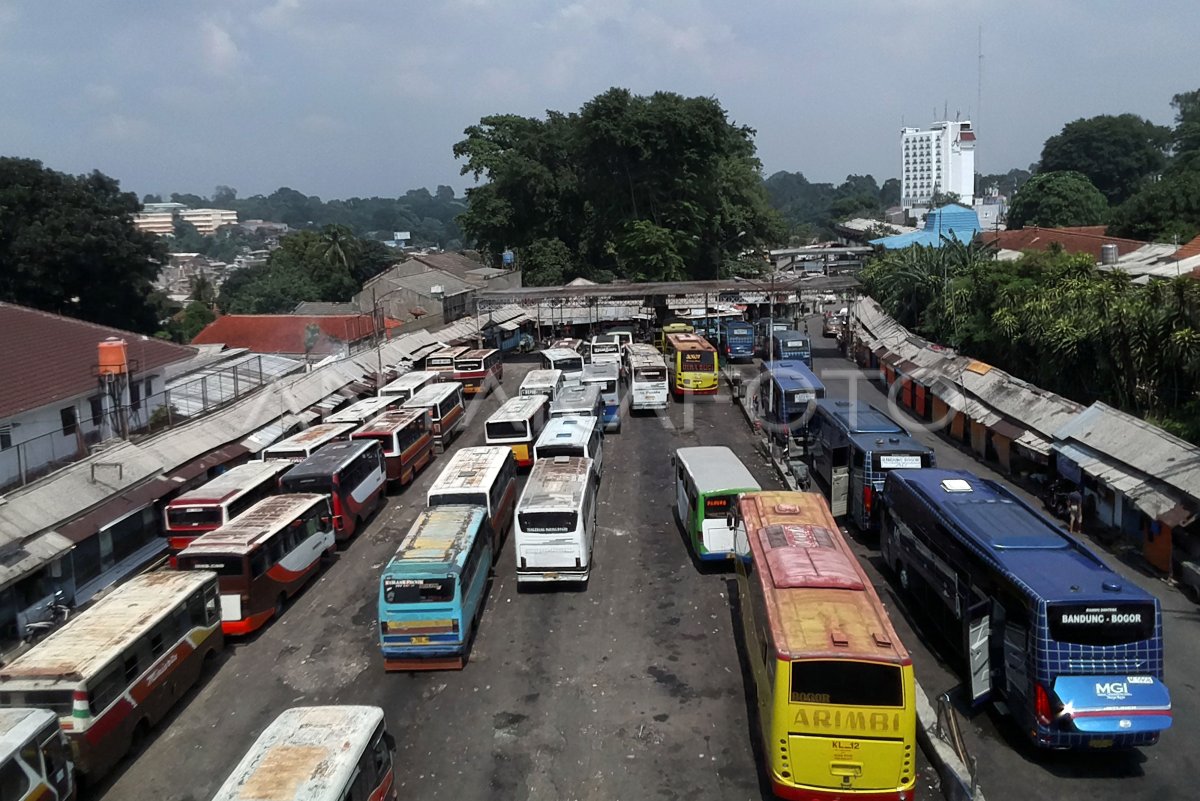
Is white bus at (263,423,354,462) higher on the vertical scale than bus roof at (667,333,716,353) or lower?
lower

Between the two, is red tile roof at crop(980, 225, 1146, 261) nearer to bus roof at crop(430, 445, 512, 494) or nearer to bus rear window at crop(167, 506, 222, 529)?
bus roof at crop(430, 445, 512, 494)

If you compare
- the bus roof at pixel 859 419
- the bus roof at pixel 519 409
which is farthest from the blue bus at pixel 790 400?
the bus roof at pixel 519 409

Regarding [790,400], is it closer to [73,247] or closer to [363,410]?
[363,410]

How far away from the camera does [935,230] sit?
246 ft

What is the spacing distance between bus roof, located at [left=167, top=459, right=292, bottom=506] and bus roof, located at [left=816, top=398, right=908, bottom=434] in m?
13.6

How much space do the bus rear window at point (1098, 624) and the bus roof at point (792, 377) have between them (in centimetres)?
1743

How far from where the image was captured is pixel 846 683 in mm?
9828

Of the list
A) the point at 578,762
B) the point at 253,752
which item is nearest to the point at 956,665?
the point at 578,762

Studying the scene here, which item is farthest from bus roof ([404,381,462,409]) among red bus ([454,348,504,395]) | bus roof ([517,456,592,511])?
bus roof ([517,456,592,511])

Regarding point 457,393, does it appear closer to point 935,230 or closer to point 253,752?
point 253,752

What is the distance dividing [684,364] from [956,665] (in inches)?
927

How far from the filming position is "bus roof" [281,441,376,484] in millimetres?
20219

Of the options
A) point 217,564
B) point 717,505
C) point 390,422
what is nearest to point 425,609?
point 217,564

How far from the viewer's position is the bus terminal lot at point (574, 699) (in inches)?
443
